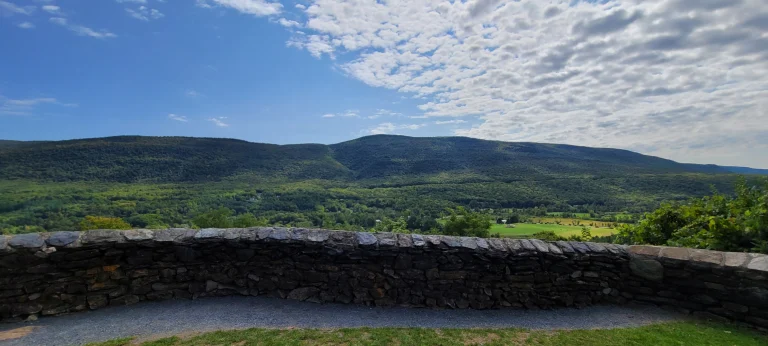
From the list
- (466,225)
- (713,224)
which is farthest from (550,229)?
(713,224)

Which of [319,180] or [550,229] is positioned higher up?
[319,180]

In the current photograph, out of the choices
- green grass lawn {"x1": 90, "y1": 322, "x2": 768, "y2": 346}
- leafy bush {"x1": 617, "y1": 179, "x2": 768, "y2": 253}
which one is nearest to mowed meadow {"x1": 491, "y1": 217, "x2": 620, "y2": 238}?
leafy bush {"x1": 617, "y1": 179, "x2": 768, "y2": 253}

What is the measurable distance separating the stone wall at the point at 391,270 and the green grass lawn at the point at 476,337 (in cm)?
84

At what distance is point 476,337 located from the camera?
462cm

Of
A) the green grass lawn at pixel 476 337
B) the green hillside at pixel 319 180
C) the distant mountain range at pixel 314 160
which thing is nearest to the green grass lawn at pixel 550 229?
the green grass lawn at pixel 476 337

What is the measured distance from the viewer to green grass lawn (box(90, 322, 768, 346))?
4.31 meters

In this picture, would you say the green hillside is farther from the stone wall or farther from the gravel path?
the gravel path

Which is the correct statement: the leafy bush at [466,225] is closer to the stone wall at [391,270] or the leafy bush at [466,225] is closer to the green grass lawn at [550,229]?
the green grass lawn at [550,229]

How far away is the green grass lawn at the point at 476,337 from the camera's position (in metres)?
4.31

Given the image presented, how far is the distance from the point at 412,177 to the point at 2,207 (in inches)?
1907

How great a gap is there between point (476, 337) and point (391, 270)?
1.56 metres

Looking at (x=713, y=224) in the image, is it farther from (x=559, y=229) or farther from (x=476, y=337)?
(x=559, y=229)

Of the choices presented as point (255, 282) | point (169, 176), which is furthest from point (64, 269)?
point (169, 176)

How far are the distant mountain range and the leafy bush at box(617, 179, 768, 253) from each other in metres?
48.3
